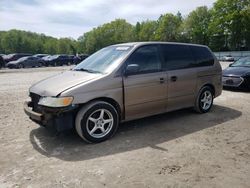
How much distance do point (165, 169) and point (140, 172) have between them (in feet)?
1.21

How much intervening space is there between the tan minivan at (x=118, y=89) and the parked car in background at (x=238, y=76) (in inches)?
154

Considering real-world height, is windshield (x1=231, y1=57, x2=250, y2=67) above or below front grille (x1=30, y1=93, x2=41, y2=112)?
above

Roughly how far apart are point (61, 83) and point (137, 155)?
1.86 m

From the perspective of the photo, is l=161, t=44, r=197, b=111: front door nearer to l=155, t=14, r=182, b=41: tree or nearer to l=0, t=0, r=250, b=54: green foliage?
l=0, t=0, r=250, b=54: green foliage

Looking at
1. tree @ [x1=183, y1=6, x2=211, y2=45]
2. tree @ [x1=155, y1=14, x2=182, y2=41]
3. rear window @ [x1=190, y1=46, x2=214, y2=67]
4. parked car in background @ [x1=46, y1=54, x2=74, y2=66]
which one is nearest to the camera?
rear window @ [x1=190, y1=46, x2=214, y2=67]

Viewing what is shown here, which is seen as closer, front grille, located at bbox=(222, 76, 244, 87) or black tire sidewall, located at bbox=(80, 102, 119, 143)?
black tire sidewall, located at bbox=(80, 102, 119, 143)

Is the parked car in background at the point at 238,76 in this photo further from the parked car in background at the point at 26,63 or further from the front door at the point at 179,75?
the parked car in background at the point at 26,63

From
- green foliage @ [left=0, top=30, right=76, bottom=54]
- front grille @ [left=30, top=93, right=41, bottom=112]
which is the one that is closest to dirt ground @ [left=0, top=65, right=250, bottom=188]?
front grille @ [left=30, top=93, right=41, bottom=112]

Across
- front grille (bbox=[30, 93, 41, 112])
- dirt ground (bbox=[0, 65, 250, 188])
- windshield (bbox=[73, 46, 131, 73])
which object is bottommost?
dirt ground (bbox=[0, 65, 250, 188])

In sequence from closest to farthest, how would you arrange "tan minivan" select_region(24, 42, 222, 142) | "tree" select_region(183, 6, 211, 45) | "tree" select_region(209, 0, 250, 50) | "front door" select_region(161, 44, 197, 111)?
"tan minivan" select_region(24, 42, 222, 142) → "front door" select_region(161, 44, 197, 111) → "tree" select_region(209, 0, 250, 50) → "tree" select_region(183, 6, 211, 45)

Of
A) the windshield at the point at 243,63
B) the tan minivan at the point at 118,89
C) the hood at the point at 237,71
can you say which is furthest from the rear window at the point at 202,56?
the windshield at the point at 243,63

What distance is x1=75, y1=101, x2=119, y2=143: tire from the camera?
4.61 meters

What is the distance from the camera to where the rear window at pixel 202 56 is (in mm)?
6562

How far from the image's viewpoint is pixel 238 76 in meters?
9.95
